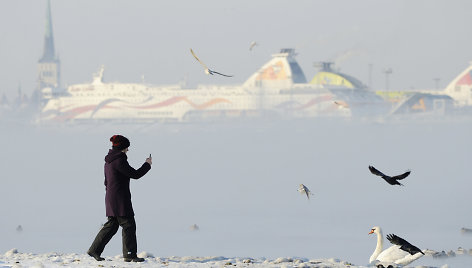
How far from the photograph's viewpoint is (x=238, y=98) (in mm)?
133125

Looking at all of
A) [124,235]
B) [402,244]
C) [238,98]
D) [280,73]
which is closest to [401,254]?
[402,244]

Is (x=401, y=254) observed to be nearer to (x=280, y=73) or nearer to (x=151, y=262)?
(x=151, y=262)

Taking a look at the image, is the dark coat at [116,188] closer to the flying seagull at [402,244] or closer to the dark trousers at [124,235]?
the dark trousers at [124,235]

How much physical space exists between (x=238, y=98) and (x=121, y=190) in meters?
123

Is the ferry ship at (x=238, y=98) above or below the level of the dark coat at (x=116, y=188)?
above

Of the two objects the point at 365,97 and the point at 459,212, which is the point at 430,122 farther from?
the point at 459,212

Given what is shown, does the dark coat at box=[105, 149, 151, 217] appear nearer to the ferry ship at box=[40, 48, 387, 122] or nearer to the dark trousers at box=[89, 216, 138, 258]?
the dark trousers at box=[89, 216, 138, 258]

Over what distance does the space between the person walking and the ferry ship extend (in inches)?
4650

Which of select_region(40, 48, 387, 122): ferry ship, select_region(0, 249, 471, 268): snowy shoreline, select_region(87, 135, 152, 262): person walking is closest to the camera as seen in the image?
select_region(0, 249, 471, 268): snowy shoreline

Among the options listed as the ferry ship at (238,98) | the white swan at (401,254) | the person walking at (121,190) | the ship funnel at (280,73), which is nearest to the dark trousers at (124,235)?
the person walking at (121,190)

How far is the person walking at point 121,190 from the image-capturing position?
1051 centimetres

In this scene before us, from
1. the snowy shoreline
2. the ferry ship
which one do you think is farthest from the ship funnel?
the snowy shoreline

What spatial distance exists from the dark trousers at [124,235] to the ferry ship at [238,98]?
118m

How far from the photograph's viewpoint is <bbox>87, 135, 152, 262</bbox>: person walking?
10.5 m
